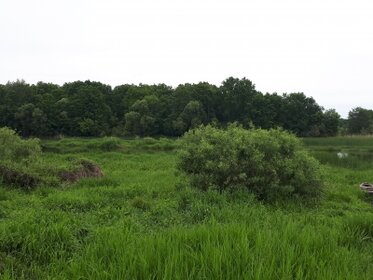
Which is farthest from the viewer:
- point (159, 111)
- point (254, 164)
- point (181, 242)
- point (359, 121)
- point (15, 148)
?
point (359, 121)

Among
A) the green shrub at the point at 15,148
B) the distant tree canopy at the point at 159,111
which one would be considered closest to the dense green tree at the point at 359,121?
the distant tree canopy at the point at 159,111

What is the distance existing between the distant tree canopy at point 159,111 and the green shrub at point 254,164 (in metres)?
44.3

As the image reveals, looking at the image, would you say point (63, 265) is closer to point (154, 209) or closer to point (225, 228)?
point (225, 228)

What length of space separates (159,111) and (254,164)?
52.4m

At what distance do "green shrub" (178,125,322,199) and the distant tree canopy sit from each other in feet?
145

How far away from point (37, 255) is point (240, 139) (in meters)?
6.75

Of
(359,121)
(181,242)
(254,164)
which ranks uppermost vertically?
(359,121)

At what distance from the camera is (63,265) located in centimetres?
455

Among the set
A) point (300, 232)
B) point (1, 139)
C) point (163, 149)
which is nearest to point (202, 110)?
point (163, 149)

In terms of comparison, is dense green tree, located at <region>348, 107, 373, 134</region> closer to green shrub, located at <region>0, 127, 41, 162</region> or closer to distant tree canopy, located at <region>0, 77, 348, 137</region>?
distant tree canopy, located at <region>0, 77, 348, 137</region>

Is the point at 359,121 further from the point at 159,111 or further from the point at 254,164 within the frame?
the point at 254,164

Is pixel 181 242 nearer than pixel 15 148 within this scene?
Yes

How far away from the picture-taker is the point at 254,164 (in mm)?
10258

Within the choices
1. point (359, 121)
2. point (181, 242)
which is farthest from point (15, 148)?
point (359, 121)
